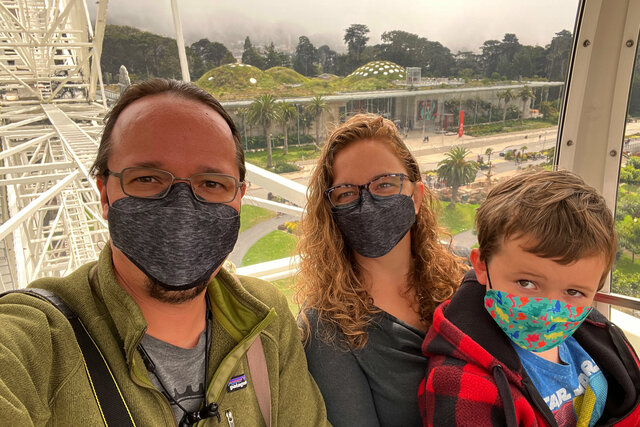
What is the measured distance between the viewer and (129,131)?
3.45ft

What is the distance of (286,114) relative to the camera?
2.54 meters

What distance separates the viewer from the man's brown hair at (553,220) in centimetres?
99

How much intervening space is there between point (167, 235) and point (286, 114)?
1716 mm

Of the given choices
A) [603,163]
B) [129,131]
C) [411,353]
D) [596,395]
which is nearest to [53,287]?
[129,131]

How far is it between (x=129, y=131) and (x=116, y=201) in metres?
0.19

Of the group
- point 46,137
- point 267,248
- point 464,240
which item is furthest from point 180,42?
point 46,137

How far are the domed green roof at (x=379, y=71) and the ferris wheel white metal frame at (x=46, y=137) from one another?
2.70 m

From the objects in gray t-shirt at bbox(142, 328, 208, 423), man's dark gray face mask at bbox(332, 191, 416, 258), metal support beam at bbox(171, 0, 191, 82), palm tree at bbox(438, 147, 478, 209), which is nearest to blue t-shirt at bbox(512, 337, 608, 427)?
man's dark gray face mask at bbox(332, 191, 416, 258)

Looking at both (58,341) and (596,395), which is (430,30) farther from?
(58,341)

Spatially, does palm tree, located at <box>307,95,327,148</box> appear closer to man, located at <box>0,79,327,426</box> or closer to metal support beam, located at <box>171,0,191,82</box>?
metal support beam, located at <box>171,0,191,82</box>

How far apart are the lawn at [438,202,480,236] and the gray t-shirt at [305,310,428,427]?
64 cm

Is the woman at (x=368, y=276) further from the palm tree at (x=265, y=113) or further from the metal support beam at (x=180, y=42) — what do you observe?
the metal support beam at (x=180, y=42)

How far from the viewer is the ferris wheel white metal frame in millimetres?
4738

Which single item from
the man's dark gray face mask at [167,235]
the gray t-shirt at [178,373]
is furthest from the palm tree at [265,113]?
the gray t-shirt at [178,373]
